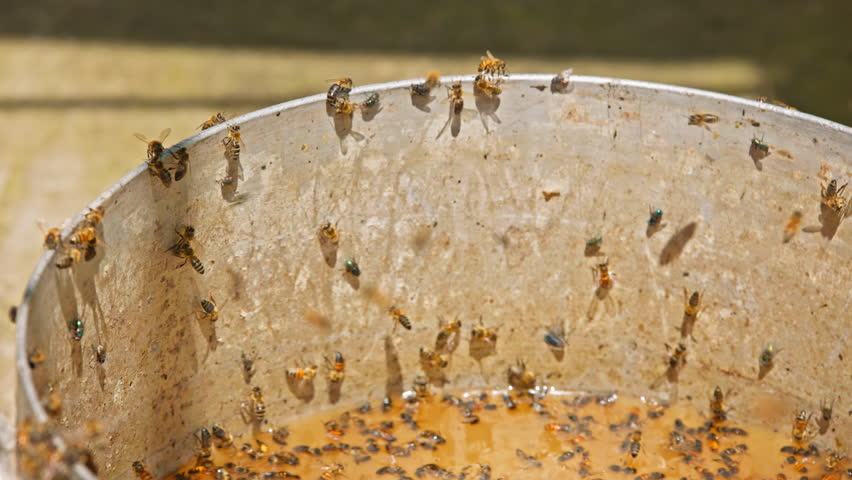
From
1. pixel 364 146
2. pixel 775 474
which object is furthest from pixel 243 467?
pixel 775 474

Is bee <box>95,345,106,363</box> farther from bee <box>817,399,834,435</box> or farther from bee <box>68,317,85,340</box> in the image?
bee <box>817,399,834,435</box>

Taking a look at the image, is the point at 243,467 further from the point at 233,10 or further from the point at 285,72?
the point at 233,10

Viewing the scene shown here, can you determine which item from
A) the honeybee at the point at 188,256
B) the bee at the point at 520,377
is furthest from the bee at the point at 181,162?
the bee at the point at 520,377

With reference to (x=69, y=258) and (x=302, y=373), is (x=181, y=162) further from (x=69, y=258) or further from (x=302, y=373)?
(x=302, y=373)

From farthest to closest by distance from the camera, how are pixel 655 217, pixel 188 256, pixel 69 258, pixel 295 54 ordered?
1. pixel 295 54
2. pixel 655 217
3. pixel 188 256
4. pixel 69 258

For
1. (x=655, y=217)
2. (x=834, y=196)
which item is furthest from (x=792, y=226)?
(x=655, y=217)

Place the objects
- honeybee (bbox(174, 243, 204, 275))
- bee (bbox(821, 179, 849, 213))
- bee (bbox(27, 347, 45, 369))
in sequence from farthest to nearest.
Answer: bee (bbox(821, 179, 849, 213)), honeybee (bbox(174, 243, 204, 275)), bee (bbox(27, 347, 45, 369))

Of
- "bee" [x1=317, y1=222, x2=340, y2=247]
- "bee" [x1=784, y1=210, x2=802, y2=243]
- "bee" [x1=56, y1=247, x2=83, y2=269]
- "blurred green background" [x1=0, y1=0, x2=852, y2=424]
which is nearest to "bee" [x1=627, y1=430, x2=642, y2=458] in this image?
"bee" [x1=784, y1=210, x2=802, y2=243]
